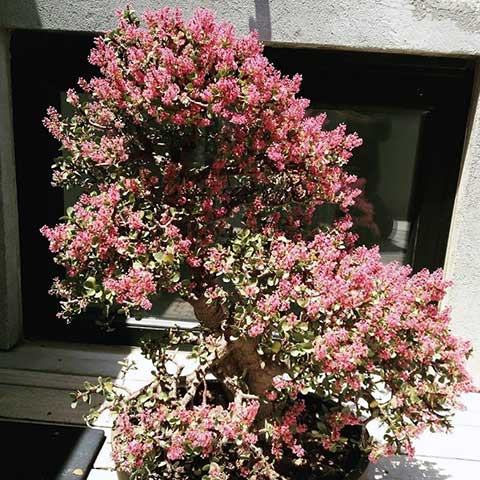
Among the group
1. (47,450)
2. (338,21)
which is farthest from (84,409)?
(338,21)

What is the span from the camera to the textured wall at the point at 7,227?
8.96 ft

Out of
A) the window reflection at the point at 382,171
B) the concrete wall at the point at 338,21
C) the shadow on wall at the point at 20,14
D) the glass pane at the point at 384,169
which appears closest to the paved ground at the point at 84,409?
the window reflection at the point at 382,171

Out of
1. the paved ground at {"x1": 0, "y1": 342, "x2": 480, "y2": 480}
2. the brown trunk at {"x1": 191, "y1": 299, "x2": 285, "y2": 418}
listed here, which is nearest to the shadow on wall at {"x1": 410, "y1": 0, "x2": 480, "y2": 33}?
the brown trunk at {"x1": 191, "y1": 299, "x2": 285, "y2": 418}

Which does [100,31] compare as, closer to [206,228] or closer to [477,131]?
[206,228]

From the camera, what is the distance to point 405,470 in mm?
2176

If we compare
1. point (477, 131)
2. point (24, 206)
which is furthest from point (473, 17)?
point (24, 206)

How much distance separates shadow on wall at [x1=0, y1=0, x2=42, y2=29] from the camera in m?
2.55

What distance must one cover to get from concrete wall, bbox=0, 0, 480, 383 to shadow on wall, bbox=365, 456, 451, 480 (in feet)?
4.16

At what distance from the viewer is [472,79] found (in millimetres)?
2676

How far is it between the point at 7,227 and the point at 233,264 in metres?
1.72

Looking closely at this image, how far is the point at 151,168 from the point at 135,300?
0.46m

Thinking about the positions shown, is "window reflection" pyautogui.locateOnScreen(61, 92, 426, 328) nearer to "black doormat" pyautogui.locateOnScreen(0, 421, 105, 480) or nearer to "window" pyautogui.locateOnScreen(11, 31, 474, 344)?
"window" pyautogui.locateOnScreen(11, 31, 474, 344)

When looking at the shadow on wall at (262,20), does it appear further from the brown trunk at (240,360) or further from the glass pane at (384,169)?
the brown trunk at (240,360)

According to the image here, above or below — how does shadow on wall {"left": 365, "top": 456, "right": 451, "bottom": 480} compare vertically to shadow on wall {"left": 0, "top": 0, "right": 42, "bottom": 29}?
below
